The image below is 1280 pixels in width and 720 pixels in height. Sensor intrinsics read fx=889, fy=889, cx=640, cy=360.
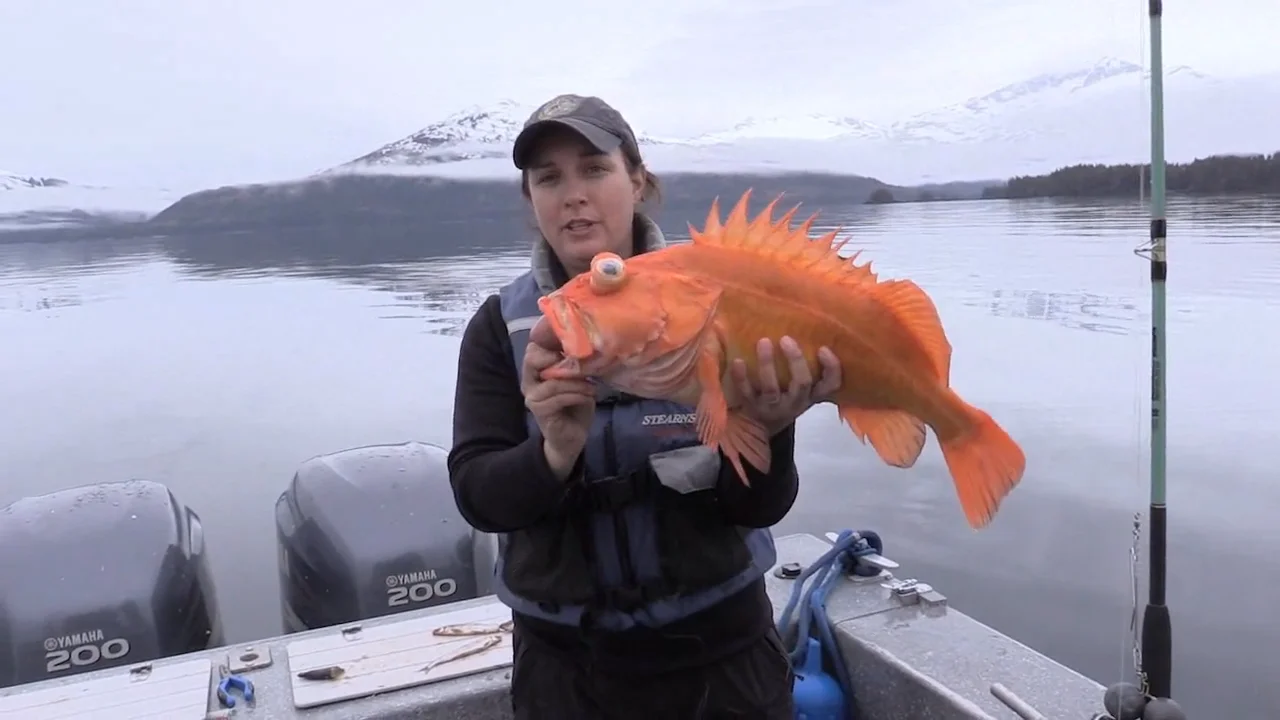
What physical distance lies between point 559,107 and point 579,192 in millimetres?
214

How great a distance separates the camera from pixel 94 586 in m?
3.57

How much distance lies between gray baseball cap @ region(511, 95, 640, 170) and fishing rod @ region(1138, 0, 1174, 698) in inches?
66.5

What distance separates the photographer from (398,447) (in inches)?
177

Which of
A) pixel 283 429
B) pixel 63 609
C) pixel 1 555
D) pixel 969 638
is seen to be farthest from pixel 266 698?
pixel 283 429

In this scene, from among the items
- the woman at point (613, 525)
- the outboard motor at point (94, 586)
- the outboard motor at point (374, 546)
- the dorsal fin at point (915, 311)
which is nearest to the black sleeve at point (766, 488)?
the woman at point (613, 525)

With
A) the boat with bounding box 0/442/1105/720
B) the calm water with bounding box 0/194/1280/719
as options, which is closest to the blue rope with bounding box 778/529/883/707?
the boat with bounding box 0/442/1105/720

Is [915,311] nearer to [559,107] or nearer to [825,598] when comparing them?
[559,107]

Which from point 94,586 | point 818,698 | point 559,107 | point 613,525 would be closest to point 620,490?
point 613,525

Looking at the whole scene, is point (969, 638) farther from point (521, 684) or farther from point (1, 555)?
point (1, 555)

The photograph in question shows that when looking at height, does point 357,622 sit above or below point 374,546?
below

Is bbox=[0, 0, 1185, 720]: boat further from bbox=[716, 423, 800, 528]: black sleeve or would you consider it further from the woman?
bbox=[716, 423, 800, 528]: black sleeve

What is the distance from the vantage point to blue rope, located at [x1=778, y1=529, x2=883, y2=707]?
3.29m

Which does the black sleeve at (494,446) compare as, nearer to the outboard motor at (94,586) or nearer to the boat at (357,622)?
the boat at (357,622)

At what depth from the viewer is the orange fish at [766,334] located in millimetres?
1622
